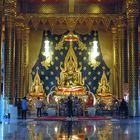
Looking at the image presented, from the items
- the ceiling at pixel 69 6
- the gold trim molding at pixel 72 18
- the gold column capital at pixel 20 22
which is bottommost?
the gold column capital at pixel 20 22

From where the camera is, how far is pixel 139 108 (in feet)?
75.6

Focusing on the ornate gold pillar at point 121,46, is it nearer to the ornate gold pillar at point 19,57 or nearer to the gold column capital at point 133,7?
the gold column capital at point 133,7

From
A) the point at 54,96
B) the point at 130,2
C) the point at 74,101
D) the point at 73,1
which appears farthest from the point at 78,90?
the point at 130,2

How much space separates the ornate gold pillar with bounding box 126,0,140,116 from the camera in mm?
22844

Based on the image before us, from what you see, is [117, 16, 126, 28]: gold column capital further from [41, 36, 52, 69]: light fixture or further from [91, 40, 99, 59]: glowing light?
[41, 36, 52, 69]: light fixture

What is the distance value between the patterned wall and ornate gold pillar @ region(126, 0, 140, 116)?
7.42 meters

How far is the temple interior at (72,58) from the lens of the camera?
23078 mm

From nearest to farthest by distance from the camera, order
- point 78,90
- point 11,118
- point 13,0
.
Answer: point 11,118
point 13,0
point 78,90

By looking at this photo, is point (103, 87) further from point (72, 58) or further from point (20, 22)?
point (20, 22)

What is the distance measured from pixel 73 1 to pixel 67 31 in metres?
3.84

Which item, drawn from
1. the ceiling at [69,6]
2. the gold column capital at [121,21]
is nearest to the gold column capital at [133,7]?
the gold column capital at [121,21]

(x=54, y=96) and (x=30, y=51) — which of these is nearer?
(x=54, y=96)

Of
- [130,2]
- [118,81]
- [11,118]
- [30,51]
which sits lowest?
[11,118]

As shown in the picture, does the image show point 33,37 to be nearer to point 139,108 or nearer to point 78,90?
point 78,90
